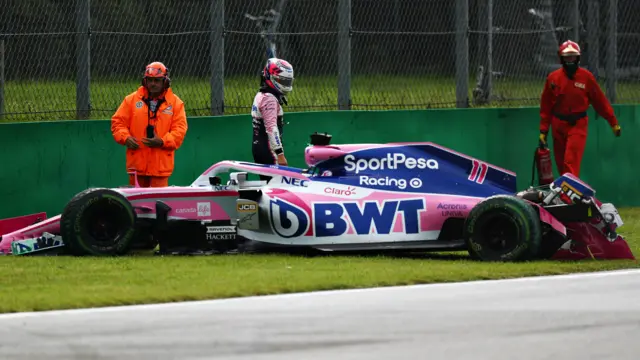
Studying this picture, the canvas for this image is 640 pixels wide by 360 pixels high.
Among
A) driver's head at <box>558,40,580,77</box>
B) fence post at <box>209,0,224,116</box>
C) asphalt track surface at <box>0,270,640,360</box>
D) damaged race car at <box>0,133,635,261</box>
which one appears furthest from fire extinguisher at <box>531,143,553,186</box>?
asphalt track surface at <box>0,270,640,360</box>

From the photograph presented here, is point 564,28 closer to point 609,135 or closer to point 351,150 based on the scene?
point 609,135

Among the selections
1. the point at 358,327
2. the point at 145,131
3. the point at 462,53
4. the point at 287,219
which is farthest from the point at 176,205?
the point at 462,53

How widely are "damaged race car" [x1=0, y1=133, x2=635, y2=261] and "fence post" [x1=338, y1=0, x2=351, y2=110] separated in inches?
147

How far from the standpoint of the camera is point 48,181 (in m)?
13.8

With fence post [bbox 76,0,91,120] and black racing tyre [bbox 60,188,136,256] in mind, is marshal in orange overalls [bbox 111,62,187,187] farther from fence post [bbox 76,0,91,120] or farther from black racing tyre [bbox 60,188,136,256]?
fence post [bbox 76,0,91,120]

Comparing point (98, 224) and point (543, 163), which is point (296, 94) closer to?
point (543, 163)

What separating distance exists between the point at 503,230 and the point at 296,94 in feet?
15.8

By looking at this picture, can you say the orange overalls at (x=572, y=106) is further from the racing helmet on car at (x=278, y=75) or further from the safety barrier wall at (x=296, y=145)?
the racing helmet on car at (x=278, y=75)

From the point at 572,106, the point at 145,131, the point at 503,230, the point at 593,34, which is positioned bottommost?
the point at 503,230

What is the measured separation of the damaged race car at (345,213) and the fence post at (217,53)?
307 centimetres

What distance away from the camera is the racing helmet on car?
12.9 m

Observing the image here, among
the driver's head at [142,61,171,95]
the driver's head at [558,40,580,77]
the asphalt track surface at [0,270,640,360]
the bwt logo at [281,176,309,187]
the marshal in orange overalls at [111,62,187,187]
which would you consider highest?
the driver's head at [558,40,580,77]

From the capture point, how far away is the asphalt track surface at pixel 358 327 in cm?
722

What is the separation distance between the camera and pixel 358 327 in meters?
7.96
